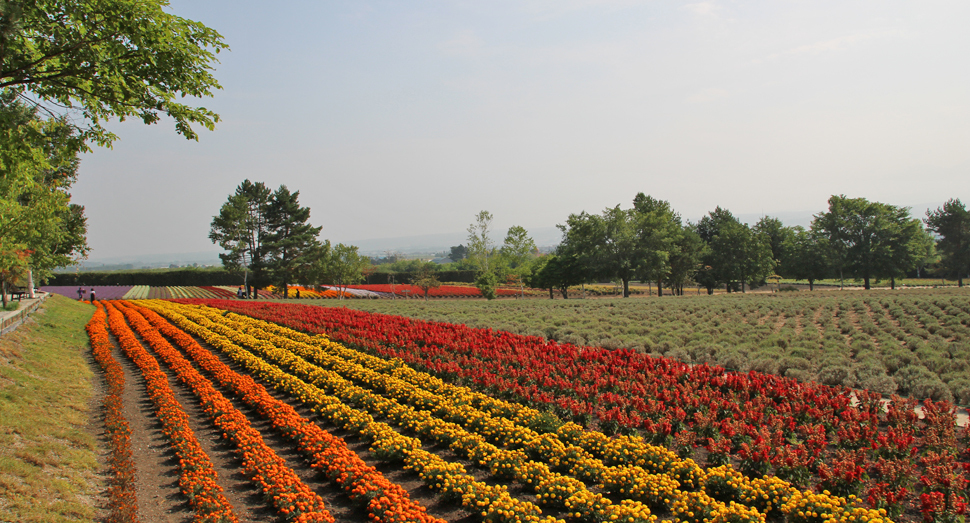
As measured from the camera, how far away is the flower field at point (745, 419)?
5598 millimetres

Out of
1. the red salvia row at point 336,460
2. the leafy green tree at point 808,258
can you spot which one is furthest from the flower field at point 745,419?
the leafy green tree at point 808,258

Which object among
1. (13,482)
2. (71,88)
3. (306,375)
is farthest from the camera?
(306,375)

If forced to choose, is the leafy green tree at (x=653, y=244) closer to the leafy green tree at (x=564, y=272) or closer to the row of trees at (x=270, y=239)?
the leafy green tree at (x=564, y=272)

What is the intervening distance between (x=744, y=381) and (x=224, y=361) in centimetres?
1412

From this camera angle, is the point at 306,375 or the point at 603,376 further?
the point at 306,375

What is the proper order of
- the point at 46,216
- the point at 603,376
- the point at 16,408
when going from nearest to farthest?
the point at 16,408 < the point at 603,376 < the point at 46,216

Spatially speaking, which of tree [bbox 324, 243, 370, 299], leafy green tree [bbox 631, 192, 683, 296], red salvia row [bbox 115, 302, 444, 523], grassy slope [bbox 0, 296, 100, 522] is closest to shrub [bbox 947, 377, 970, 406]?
red salvia row [bbox 115, 302, 444, 523]

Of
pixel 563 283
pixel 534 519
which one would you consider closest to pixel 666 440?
pixel 534 519

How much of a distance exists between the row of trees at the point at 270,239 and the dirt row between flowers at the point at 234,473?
40375mm

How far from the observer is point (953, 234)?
55.4 meters

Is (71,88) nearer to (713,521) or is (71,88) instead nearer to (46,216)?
(713,521)

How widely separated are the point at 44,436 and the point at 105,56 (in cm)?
588

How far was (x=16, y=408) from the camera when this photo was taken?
27.3ft

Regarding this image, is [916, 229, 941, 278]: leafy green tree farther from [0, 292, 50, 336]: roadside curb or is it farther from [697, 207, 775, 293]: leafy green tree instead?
[0, 292, 50, 336]: roadside curb
